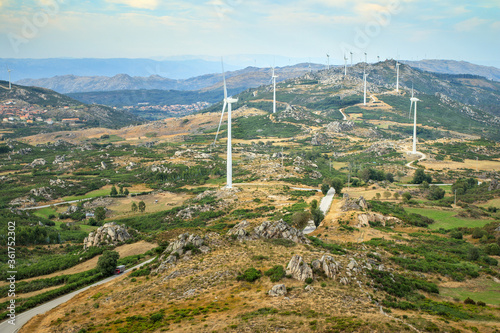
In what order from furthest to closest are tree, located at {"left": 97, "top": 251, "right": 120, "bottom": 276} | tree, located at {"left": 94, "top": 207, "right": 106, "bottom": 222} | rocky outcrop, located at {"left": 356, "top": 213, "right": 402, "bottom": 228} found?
tree, located at {"left": 94, "top": 207, "right": 106, "bottom": 222} → rocky outcrop, located at {"left": 356, "top": 213, "right": 402, "bottom": 228} → tree, located at {"left": 97, "top": 251, "right": 120, "bottom": 276}

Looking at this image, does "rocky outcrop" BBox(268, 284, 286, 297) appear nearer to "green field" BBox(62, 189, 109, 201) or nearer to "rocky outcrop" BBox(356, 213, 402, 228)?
"rocky outcrop" BBox(356, 213, 402, 228)

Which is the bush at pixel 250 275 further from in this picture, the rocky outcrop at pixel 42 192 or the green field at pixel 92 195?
the rocky outcrop at pixel 42 192

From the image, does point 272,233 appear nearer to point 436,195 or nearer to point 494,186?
point 436,195

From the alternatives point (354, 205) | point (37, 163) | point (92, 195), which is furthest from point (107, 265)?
point (37, 163)

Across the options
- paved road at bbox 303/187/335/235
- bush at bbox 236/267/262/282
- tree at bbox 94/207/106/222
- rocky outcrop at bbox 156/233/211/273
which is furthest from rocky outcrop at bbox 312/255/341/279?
tree at bbox 94/207/106/222

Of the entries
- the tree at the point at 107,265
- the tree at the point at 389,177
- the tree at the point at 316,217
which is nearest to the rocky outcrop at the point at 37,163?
the tree at the point at 107,265

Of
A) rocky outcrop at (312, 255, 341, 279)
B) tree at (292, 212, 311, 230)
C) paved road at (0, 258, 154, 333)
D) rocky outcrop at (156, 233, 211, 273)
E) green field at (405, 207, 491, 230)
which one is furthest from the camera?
green field at (405, 207, 491, 230)
